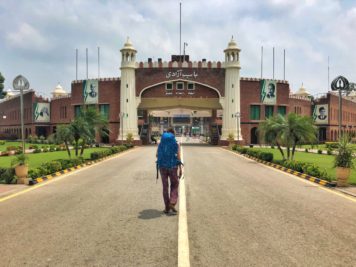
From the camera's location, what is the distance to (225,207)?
28.3 feet

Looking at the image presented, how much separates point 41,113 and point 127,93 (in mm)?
22828

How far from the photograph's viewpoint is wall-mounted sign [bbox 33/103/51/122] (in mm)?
64375

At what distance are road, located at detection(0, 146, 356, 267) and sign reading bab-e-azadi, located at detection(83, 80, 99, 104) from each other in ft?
141

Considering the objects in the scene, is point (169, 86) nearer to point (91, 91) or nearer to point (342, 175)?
point (91, 91)

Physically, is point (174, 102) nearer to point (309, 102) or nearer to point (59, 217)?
point (309, 102)

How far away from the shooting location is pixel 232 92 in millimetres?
49312

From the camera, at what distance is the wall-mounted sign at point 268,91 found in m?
52.4

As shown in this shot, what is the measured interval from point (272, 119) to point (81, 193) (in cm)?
1500

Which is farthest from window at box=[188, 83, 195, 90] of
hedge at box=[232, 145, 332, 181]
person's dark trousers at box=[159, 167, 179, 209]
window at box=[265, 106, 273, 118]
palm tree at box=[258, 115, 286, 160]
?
person's dark trousers at box=[159, 167, 179, 209]

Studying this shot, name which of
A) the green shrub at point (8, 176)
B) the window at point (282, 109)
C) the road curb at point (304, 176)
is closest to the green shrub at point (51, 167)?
the green shrub at point (8, 176)

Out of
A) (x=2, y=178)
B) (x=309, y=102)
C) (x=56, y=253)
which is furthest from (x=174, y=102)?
(x=56, y=253)

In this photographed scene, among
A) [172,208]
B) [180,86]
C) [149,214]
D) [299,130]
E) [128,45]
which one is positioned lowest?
[149,214]

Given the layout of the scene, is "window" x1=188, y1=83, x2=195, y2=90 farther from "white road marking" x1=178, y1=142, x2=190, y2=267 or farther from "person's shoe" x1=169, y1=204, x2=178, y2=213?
"person's shoe" x1=169, y1=204, x2=178, y2=213

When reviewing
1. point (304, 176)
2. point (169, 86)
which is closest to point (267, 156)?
point (304, 176)
